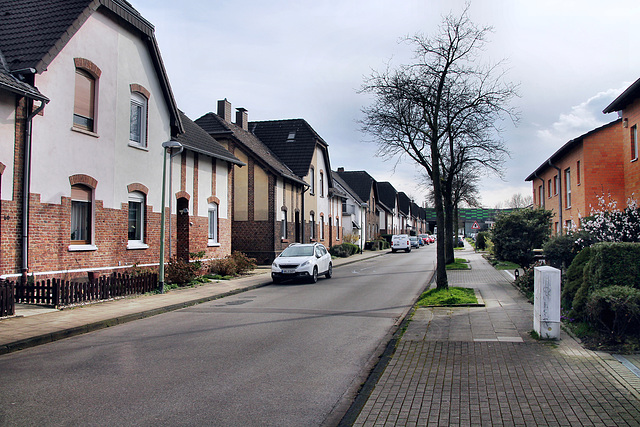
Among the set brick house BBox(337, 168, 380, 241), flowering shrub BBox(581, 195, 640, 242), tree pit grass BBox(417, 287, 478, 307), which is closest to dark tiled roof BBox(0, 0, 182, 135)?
tree pit grass BBox(417, 287, 478, 307)

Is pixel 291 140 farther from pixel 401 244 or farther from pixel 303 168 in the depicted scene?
pixel 401 244

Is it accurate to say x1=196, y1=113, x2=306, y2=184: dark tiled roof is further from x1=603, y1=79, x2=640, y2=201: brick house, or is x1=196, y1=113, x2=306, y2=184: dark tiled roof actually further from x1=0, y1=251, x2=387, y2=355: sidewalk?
x1=603, y1=79, x2=640, y2=201: brick house

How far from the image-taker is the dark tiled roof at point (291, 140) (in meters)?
34.1

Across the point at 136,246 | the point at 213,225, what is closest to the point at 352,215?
the point at 213,225

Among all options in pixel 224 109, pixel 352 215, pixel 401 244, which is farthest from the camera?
pixel 352 215

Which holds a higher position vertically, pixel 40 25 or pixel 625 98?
pixel 40 25

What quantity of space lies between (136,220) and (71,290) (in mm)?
5263

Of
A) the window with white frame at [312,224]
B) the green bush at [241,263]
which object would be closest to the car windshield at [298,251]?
the green bush at [241,263]

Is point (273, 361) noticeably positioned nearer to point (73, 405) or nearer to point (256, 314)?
point (73, 405)

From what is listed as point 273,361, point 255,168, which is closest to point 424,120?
point 273,361

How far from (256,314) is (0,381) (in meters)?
5.92

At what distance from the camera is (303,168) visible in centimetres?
3375

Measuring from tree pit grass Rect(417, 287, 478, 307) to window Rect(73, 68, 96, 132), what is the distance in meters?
10.5

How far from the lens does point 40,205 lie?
1266 cm
